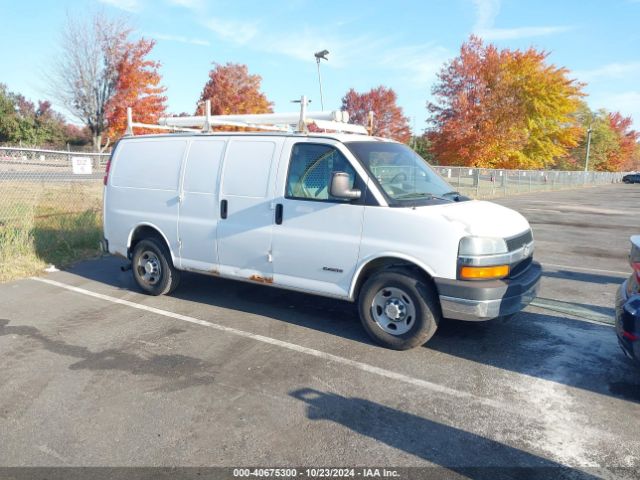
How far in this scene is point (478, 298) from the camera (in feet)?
13.7

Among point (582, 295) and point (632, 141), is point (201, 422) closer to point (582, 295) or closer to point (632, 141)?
point (582, 295)

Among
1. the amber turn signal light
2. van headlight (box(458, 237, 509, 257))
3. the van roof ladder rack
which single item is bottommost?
the amber turn signal light

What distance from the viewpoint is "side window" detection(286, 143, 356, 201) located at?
4.86 m

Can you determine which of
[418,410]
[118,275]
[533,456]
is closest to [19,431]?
[418,410]

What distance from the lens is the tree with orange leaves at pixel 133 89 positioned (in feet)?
86.1

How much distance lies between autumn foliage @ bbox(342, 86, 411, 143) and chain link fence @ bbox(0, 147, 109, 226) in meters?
38.8

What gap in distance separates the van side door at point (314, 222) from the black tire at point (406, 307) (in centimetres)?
26

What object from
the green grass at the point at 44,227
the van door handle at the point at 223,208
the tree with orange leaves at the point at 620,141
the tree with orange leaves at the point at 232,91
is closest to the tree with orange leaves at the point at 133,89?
the tree with orange leaves at the point at 232,91

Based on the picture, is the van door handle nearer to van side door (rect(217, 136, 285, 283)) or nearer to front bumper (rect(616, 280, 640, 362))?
van side door (rect(217, 136, 285, 283))

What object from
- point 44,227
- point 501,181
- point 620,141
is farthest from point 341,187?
point 620,141

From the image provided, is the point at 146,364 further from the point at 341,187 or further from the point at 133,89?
the point at 133,89

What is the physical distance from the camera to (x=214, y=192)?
5.55 m

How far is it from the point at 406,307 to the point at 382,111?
46076 mm

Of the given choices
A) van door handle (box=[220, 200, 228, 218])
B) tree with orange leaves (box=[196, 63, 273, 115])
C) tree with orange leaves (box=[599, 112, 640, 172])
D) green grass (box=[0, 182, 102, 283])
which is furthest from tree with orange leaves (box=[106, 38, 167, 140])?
tree with orange leaves (box=[599, 112, 640, 172])
